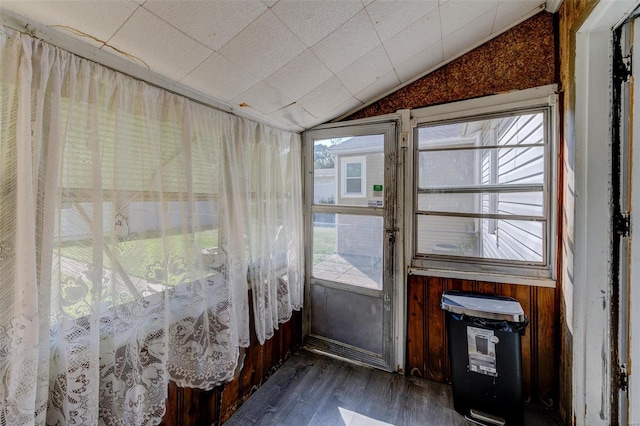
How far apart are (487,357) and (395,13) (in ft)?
6.82

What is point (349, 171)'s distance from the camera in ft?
7.68

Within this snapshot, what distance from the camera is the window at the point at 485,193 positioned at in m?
1.82

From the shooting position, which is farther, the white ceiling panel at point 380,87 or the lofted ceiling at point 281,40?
the white ceiling panel at point 380,87

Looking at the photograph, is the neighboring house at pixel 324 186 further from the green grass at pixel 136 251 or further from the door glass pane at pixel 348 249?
the green grass at pixel 136 251

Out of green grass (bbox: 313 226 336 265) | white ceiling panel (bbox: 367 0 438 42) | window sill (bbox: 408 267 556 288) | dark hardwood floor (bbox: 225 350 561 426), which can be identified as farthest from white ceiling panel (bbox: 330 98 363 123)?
dark hardwood floor (bbox: 225 350 561 426)

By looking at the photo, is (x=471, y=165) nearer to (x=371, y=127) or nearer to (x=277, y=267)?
(x=371, y=127)

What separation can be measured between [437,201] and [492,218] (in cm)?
39

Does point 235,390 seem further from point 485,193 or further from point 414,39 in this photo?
point 414,39

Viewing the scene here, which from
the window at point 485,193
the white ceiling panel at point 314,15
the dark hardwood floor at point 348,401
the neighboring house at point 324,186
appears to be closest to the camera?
the white ceiling panel at point 314,15

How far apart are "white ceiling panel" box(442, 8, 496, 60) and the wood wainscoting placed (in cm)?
168

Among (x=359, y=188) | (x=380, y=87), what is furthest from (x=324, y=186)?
(x=380, y=87)

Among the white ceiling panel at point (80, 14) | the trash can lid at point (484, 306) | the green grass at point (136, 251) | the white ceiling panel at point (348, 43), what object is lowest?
the trash can lid at point (484, 306)

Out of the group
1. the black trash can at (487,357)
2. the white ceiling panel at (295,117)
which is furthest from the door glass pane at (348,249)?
the white ceiling panel at (295,117)

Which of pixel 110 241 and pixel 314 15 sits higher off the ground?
pixel 314 15
